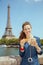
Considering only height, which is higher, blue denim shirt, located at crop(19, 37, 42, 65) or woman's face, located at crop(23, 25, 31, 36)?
woman's face, located at crop(23, 25, 31, 36)

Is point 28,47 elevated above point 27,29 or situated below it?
below

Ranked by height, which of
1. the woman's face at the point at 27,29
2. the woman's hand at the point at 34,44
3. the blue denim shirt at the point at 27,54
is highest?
the woman's face at the point at 27,29

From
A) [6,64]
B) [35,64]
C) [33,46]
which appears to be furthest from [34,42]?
[6,64]

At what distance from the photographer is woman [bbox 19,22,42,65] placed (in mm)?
1646

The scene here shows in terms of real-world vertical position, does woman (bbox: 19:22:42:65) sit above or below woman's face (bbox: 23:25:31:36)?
below

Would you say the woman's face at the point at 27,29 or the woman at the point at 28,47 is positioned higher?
the woman's face at the point at 27,29

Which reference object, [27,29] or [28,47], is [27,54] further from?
[27,29]

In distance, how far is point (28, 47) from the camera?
5.48 ft

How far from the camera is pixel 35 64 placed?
5.33 feet

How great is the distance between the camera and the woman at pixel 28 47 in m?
1.65

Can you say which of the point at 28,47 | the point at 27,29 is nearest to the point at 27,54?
the point at 28,47

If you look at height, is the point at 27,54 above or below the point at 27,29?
below

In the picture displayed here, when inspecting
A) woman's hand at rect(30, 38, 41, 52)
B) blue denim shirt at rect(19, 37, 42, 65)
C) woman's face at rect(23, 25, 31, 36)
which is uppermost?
woman's face at rect(23, 25, 31, 36)

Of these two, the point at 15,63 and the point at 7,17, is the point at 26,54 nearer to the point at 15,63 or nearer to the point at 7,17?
the point at 15,63
